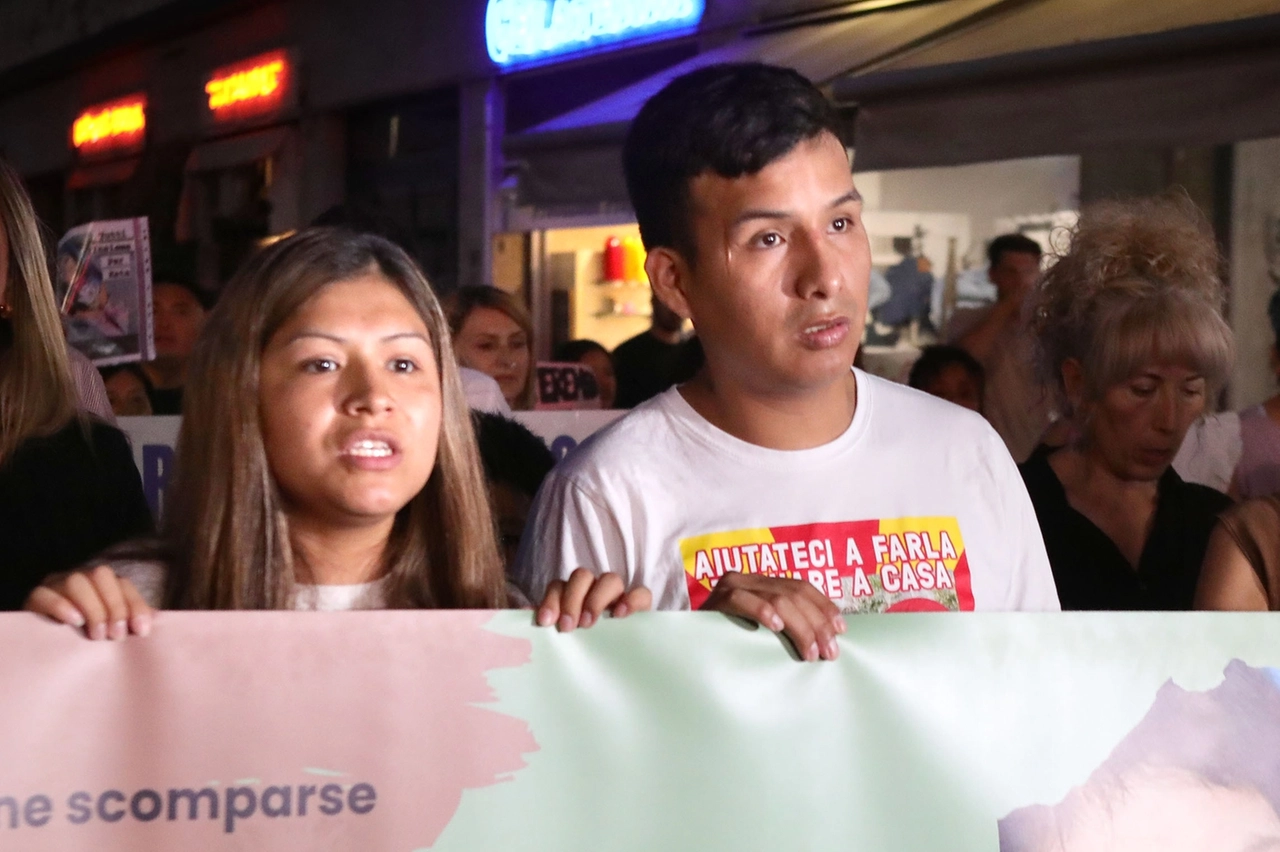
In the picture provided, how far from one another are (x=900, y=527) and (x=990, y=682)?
0.28 m

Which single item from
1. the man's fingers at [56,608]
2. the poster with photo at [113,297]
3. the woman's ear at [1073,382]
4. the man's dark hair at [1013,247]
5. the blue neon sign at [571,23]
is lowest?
the man's fingers at [56,608]

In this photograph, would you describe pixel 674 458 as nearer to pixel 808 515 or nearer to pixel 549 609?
pixel 808 515

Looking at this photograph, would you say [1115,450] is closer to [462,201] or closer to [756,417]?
[756,417]

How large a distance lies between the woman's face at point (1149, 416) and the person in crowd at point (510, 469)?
3.41 feet

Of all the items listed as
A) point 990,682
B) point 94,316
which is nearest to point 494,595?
point 990,682

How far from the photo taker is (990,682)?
5.70 ft

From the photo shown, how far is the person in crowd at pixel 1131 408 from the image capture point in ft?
9.01

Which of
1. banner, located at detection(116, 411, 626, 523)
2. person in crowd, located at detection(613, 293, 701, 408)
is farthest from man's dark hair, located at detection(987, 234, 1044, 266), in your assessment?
banner, located at detection(116, 411, 626, 523)

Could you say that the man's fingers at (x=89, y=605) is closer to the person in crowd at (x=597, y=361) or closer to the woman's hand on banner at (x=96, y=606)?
the woman's hand on banner at (x=96, y=606)

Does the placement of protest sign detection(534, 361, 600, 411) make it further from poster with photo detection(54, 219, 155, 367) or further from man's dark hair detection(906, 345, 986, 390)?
poster with photo detection(54, 219, 155, 367)

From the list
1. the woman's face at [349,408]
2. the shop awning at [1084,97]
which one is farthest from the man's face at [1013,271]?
the woman's face at [349,408]

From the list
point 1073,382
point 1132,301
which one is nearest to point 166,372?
point 1073,382

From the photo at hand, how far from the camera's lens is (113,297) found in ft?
13.7

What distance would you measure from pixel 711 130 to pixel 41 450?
3.82 feet
